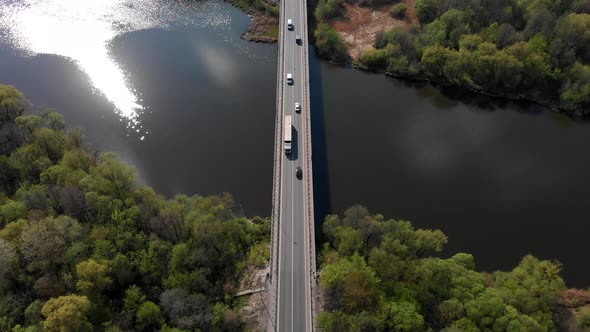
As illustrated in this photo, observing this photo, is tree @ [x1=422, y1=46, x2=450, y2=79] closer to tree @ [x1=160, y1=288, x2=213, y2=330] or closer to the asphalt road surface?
the asphalt road surface

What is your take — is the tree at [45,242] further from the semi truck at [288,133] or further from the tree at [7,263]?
the semi truck at [288,133]

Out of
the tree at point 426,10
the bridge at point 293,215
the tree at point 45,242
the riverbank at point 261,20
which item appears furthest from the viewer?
the riverbank at point 261,20

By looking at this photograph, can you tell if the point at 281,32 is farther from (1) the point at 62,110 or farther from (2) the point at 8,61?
(2) the point at 8,61

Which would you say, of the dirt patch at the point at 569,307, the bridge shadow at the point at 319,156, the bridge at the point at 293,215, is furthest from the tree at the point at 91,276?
the dirt patch at the point at 569,307

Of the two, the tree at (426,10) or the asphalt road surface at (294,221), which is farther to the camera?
the tree at (426,10)

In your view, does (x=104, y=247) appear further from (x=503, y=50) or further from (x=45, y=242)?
(x=503, y=50)

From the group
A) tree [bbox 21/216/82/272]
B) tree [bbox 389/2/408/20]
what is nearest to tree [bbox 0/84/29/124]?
tree [bbox 21/216/82/272]

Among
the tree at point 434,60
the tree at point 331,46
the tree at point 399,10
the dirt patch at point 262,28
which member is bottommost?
the tree at point 434,60
